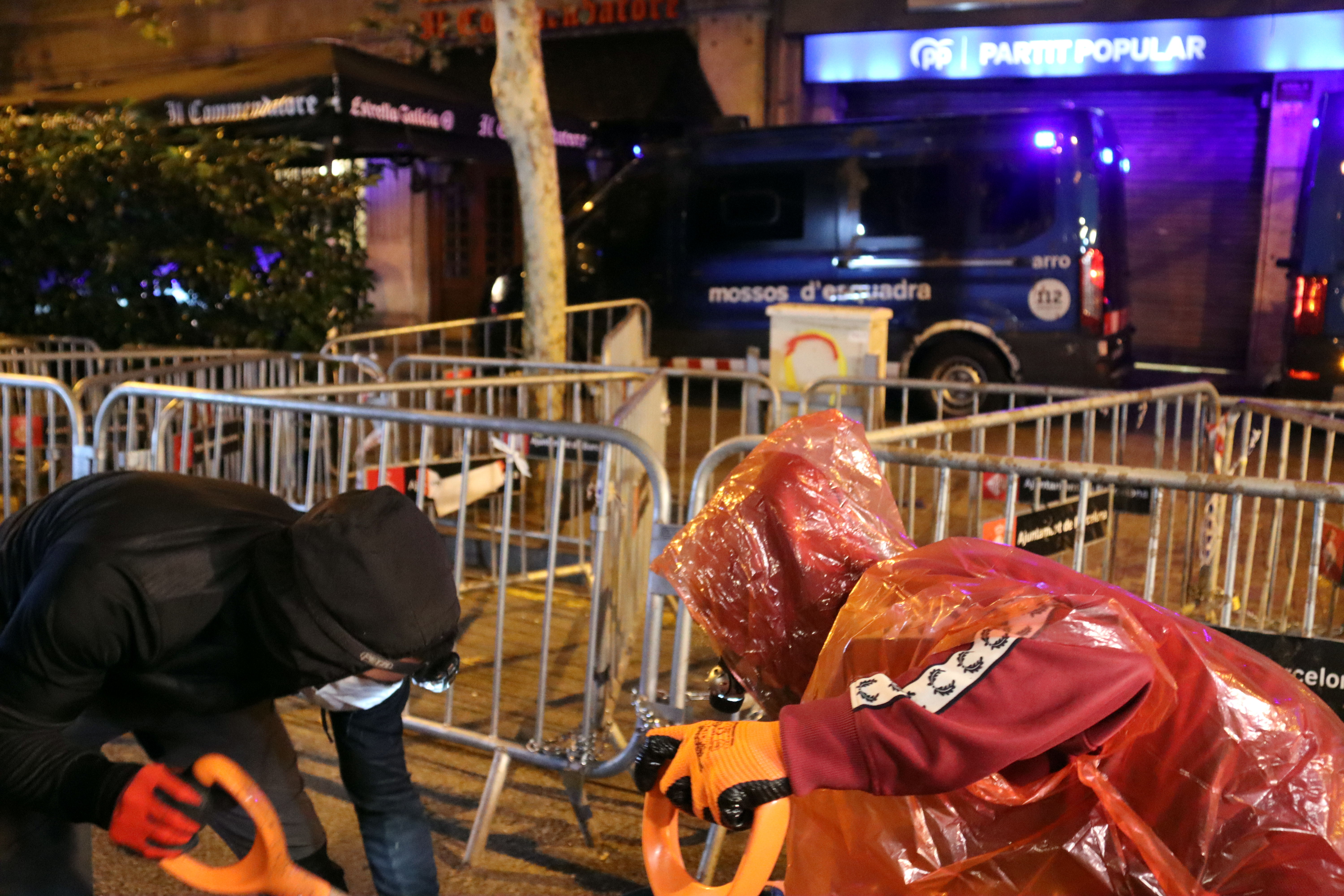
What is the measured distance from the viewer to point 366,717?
248 cm

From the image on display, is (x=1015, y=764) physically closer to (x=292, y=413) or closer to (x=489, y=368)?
(x=292, y=413)

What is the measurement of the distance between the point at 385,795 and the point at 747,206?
9140mm

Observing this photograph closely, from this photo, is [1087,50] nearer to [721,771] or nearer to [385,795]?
[385,795]

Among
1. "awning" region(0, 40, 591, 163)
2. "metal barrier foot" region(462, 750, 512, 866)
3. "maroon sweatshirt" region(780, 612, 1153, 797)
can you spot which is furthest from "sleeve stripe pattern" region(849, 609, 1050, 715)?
"awning" region(0, 40, 591, 163)

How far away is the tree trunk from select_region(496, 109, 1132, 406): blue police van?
3.55m

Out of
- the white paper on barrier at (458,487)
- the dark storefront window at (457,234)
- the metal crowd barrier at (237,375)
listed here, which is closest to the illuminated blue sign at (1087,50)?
the dark storefront window at (457,234)

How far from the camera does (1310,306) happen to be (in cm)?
947

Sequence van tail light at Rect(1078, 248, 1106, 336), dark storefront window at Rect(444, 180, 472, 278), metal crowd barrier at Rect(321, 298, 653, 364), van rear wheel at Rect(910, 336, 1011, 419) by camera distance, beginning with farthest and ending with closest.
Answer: dark storefront window at Rect(444, 180, 472, 278)
van rear wheel at Rect(910, 336, 1011, 419)
van tail light at Rect(1078, 248, 1106, 336)
metal crowd barrier at Rect(321, 298, 653, 364)

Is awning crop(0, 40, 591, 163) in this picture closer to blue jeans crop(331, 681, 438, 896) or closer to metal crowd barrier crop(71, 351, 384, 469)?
metal crowd barrier crop(71, 351, 384, 469)

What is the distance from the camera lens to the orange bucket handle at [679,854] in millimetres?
1586

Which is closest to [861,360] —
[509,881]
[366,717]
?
[509,881]

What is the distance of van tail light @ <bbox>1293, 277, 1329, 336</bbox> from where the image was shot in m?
9.41

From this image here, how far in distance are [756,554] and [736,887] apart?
0.66m

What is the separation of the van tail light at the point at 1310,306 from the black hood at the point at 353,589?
9446 mm
